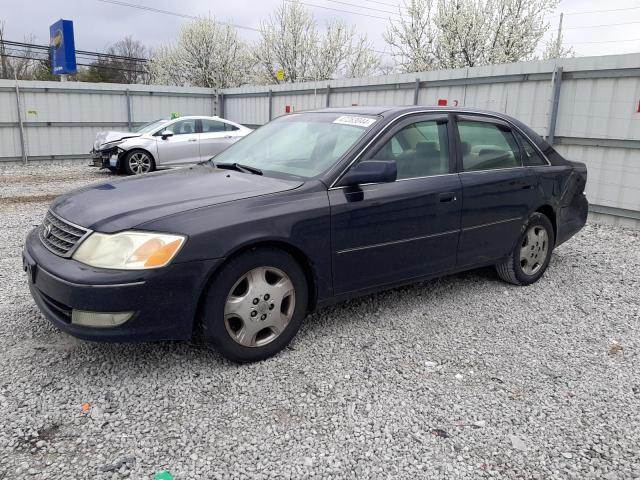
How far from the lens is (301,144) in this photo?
3.88m

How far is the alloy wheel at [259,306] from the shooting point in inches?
119

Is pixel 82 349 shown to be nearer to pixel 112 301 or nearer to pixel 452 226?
pixel 112 301

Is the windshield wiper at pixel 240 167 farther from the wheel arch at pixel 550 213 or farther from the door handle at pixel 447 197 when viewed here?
the wheel arch at pixel 550 213

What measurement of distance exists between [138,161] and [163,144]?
0.74 metres

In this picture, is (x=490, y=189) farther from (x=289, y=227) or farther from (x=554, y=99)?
(x=554, y=99)

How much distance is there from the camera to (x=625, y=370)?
10.9 feet

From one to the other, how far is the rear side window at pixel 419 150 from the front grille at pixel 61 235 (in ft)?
6.38

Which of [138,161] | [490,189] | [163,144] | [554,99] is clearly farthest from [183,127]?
[490,189]

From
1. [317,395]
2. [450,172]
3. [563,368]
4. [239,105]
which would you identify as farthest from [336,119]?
[239,105]

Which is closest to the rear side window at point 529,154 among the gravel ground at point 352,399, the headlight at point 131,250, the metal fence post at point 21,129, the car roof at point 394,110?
the car roof at point 394,110

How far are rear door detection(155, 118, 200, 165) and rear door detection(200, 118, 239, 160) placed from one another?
0.16m

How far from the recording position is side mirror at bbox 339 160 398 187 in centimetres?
332

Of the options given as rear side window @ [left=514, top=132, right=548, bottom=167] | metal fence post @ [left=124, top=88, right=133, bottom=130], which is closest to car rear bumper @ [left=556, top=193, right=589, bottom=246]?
rear side window @ [left=514, top=132, right=548, bottom=167]

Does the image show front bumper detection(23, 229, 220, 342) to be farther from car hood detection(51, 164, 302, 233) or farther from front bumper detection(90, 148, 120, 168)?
front bumper detection(90, 148, 120, 168)
